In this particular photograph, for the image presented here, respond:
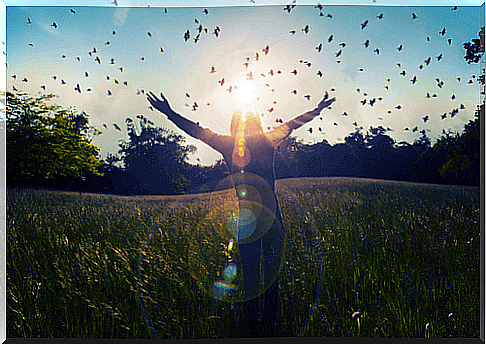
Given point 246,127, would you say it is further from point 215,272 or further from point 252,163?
point 215,272

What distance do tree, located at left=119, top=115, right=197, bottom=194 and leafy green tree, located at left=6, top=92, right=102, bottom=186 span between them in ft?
1.36

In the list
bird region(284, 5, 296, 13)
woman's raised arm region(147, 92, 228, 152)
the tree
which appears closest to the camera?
woman's raised arm region(147, 92, 228, 152)

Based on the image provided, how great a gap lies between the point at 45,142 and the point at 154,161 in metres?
1.43

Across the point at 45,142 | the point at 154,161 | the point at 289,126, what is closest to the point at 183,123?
the point at 289,126

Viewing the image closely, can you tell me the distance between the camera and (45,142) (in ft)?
9.52

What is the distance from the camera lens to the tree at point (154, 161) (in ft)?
8.69

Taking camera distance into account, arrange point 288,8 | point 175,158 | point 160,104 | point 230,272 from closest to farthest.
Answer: point 160,104, point 230,272, point 288,8, point 175,158

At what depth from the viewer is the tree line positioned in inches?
86.3

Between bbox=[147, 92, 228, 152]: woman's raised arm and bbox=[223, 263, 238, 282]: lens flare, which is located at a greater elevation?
bbox=[147, 92, 228, 152]: woman's raised arm

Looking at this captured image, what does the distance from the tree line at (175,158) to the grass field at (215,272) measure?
0.41 meters

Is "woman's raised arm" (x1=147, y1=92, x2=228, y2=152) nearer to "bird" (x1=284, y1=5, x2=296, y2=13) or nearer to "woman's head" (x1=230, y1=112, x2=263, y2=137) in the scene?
"woman's head" (x1=230, y1=112, x2=263, y2=137)

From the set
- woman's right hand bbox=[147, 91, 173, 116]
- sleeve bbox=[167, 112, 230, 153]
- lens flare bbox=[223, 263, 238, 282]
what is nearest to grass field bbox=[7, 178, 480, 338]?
lens flare bbox=[223, 263, 238, 282]

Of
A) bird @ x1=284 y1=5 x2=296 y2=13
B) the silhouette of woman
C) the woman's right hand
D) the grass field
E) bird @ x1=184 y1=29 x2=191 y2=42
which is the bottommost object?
the grass field

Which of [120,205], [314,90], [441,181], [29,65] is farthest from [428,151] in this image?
[29,65]
